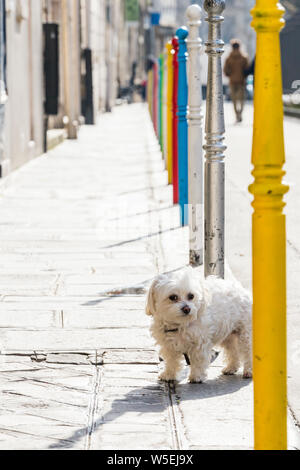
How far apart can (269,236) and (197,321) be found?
1592 mm

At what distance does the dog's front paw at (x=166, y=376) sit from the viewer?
435 centimetres

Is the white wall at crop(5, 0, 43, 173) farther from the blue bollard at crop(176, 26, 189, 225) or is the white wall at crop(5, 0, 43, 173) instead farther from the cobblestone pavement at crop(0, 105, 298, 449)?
the blue bollard at crop(176, 26, 189, 225)

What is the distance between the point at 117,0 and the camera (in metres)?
51.6

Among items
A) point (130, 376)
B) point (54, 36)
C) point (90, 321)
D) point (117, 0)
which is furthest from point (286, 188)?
point (117, 0)

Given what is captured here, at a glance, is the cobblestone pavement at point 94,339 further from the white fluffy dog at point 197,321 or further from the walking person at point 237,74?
the walking person at point 237,74

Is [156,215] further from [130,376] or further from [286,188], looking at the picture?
[286,188]

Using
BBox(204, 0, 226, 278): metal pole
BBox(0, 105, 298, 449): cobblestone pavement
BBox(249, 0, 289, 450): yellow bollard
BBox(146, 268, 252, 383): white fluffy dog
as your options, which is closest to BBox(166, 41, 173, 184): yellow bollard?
BBox(0, 105, 298, 449): cobblestone pavement

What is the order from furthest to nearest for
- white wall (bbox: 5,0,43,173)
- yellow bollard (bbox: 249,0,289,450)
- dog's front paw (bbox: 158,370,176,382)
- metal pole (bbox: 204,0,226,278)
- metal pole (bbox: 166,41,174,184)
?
white wall (bbox: 5,0,43,173) → metal pole (bbox: 166,41,174,184) → metal pole (bbox: 204,0,226,278) → dog's front paw (bbox: 158,370,176,382) → yellow bollard (bbox: 249,0,289,450)

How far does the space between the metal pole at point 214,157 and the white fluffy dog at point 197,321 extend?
84 cm

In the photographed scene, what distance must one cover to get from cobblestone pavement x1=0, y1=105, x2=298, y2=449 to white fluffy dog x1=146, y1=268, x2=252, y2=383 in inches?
4.0

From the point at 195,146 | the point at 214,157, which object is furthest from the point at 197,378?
the point at 195,146

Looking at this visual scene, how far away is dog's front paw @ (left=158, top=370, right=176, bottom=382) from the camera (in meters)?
4.35
